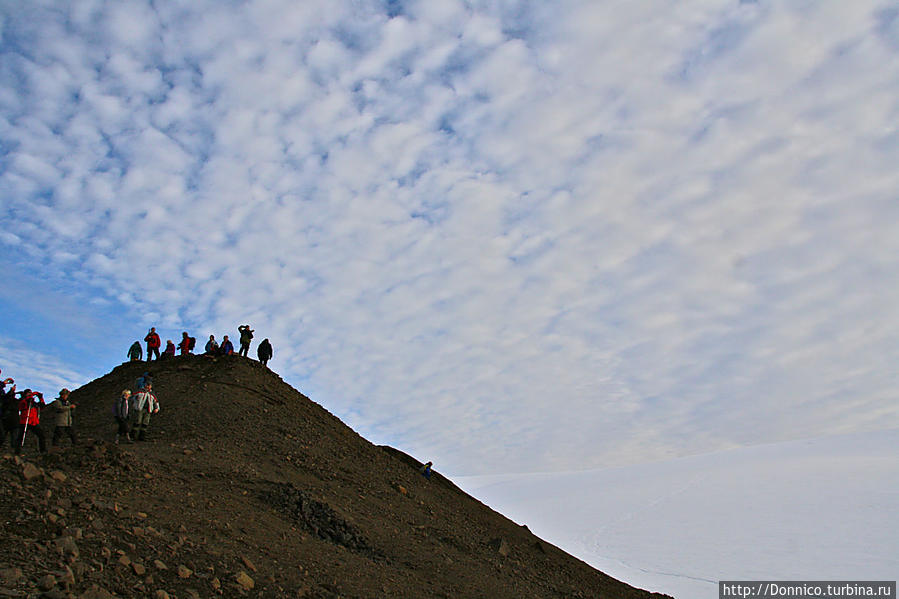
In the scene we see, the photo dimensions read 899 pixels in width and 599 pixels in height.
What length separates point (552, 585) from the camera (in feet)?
54.5

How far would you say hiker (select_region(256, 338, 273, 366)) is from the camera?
24.3 meters

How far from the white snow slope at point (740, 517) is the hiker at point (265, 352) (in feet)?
78.6

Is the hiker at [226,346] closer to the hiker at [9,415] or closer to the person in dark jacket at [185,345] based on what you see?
the person in dark jacket at [185,345]

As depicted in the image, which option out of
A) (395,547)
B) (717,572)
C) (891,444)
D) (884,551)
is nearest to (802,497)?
(884,551)

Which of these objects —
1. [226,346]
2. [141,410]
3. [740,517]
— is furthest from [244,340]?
[740,517]

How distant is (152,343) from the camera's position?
2402 centimetres

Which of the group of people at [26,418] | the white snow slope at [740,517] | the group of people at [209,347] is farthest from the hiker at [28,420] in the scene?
the white snow slope at [740,517]

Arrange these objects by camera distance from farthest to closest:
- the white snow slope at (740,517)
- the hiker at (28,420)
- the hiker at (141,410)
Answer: the white snow slope at (740,517)
the hiker at (141,410)
the hiker at (28,420)

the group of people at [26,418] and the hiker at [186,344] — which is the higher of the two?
the hiker at [186,344]

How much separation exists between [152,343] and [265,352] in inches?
178

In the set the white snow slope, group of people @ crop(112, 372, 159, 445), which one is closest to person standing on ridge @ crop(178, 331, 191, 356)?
group of people @ crop(112, 372, 159, 445)

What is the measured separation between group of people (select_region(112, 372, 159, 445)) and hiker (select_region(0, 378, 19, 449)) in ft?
6.61

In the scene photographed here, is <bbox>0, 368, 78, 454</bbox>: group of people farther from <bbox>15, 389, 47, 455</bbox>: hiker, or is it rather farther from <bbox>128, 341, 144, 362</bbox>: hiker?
<bbox>128, 341, 144, 362</bbox>: hiker

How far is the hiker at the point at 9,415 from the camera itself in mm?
13508
